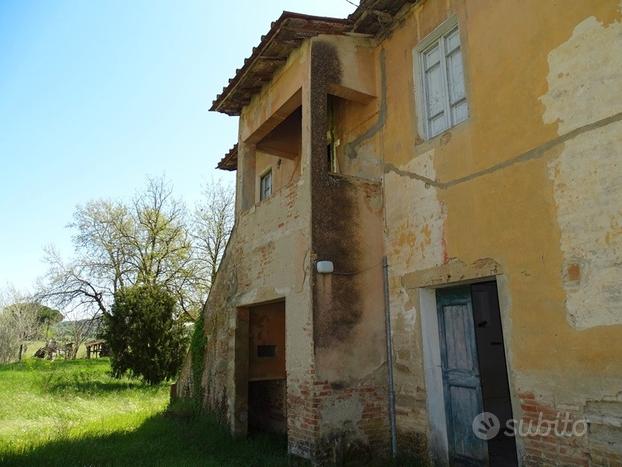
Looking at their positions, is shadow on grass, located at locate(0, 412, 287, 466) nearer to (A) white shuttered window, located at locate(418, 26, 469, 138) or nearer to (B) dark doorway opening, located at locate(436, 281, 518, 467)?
(B) dark doorway opening, located at locate(436, 281, 518, 467)

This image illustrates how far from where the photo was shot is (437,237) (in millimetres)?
5676

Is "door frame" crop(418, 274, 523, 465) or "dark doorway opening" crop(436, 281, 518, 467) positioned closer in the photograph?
"dark doorway opening" crop(436, 281, 518, 467)

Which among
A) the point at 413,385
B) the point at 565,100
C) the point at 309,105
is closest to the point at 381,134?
the point at 309,105

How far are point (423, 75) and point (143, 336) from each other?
1306 centimetres

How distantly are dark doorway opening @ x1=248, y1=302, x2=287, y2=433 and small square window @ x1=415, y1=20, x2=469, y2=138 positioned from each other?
14.9 feet

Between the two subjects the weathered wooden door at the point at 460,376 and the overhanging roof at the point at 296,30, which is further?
the overhanging roof at the point at 296,30

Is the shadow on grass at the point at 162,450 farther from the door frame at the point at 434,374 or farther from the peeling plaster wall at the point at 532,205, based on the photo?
the peeling plaster wall at the point at 532,205

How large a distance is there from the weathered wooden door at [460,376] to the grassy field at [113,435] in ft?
7.73

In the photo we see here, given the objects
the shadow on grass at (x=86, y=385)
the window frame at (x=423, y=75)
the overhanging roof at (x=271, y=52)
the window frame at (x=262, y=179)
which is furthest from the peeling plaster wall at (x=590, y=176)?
the shadow on grass at (x=86, y=385)

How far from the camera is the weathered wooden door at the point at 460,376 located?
5277 millimetres

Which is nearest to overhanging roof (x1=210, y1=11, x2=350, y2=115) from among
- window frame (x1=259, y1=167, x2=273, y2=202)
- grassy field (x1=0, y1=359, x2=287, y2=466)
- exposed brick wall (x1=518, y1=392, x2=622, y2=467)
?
window frame (x1=259, y1=167, x2=273, y2=202)

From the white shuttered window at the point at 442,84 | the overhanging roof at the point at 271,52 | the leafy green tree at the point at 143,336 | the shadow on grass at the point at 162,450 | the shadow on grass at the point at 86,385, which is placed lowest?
the shadow on grass at the point at 162,450

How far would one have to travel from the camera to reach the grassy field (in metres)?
6.43

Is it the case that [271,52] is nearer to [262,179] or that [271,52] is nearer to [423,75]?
[423,75]
